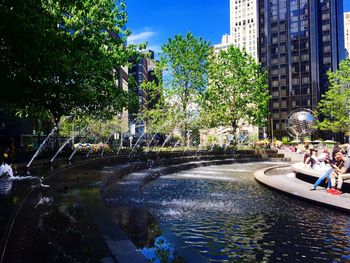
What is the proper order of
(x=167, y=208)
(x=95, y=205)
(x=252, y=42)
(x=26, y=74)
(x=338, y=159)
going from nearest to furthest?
(x=95, y=205) → (x=167, y=208) → (x=26, y=74) → (x=338, y=159) → (x=252, y=42)

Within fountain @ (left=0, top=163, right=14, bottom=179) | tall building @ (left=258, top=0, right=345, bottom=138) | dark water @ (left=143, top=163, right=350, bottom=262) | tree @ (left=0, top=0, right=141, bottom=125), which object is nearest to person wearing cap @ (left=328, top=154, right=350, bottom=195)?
dark water @ (left=143, top=163, right=350, bottom=262)

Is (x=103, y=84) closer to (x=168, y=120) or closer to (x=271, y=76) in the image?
(x=168, y=120)

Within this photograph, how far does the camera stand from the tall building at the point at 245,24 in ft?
588

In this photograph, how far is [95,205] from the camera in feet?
25.1

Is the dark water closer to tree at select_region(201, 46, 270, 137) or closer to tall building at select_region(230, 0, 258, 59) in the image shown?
tree at select_region(201, 46, 270, 137)

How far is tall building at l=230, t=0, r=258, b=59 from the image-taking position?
179125 millimetres

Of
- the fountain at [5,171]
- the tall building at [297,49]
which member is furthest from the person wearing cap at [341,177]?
the tall building at [297,49]

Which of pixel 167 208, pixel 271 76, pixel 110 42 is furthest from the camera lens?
pixel 271 76

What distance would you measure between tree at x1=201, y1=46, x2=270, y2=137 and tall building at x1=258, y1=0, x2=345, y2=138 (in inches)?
3028

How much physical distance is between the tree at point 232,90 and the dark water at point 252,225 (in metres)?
35.0

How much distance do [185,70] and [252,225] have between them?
117ft

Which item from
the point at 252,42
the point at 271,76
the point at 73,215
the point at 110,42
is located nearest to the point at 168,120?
the point at 110,42

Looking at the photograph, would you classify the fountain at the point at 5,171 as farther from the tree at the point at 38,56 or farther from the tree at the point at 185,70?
the tree at the point at 185,70

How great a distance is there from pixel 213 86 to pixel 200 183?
3375cm
